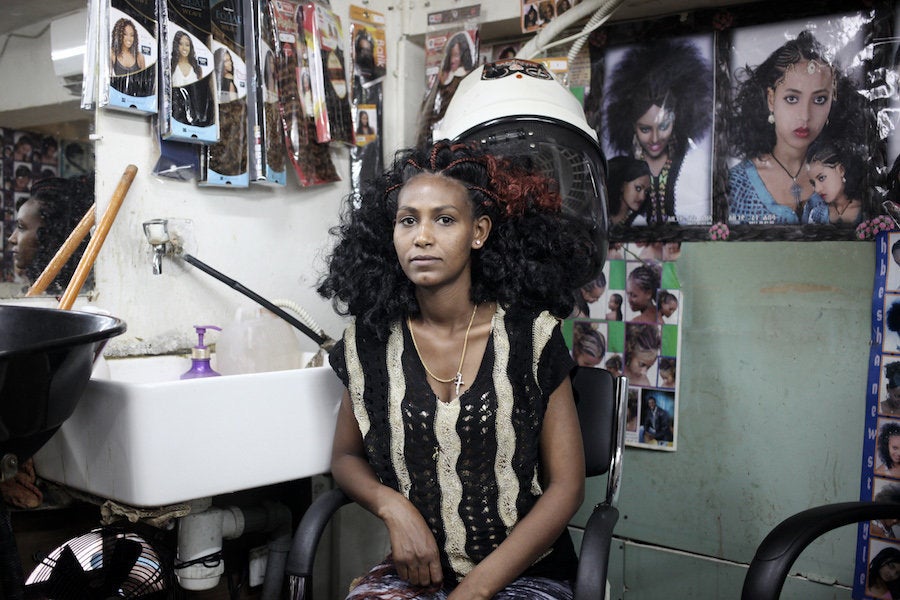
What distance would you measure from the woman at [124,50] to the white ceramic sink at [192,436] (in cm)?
79

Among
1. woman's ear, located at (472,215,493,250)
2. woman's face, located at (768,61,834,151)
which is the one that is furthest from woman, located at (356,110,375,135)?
woman's face, located at (768,61,834,151)

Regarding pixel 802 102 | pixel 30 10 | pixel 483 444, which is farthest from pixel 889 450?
pixel 30 10

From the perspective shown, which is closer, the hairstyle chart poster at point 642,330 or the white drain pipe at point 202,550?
the white drain pipe at point 202,550

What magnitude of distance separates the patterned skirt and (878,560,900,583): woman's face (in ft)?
3.62

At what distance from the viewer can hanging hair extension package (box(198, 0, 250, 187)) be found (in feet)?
6.48

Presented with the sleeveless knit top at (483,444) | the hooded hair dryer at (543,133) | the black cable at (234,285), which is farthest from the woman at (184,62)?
the sleeveless knit top at (483,444)

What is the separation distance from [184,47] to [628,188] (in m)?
1.40

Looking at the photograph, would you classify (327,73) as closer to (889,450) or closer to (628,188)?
(628,188)

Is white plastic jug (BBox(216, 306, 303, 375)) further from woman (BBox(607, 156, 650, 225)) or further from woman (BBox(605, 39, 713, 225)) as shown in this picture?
woman (BBox(605, 39, 713, 225))

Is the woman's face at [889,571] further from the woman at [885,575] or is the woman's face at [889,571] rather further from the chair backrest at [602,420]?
the chair backrest at [602,420]

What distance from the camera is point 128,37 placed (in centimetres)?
177

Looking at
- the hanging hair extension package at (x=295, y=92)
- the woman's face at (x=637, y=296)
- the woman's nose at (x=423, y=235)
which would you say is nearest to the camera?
the woman's nose at (x=423, y=235)

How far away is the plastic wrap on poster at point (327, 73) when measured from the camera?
2.21 meters

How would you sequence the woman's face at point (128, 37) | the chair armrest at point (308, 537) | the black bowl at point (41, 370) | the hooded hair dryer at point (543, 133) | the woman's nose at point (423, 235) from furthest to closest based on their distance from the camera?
the woman's face at point (128, 37), the hooded hair dryer at point (543, 133), the woman's nose at point (423, 235), the chair armrest at point (308, 537), the black bowl at point (41, 370)
